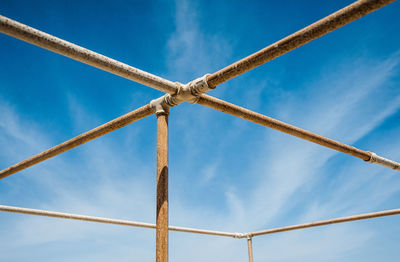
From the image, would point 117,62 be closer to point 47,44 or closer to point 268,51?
point 47,44

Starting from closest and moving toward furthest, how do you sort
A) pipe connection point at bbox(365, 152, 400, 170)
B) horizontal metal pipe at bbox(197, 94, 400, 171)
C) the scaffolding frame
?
the scaffolding frame, horizontal metal pipe at bbox(197, 94, 400, 171), pipe connection point at bbox(365, 152, 400, 170)

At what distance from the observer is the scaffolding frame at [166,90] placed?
8.77ft

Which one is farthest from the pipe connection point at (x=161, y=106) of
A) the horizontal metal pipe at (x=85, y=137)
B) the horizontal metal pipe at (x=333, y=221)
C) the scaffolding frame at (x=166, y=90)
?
the horizontal metal pipe at (x=333, y=221)

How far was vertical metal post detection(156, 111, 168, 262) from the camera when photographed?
3156mm

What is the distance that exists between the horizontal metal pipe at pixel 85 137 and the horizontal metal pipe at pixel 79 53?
0.60m

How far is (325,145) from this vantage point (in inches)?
192

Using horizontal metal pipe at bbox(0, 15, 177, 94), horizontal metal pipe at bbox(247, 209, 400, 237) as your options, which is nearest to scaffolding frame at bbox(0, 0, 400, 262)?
horizontal metal pipe at bbox(0, 15, 177, 94)

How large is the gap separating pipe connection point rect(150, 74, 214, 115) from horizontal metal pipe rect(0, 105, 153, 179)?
182mm

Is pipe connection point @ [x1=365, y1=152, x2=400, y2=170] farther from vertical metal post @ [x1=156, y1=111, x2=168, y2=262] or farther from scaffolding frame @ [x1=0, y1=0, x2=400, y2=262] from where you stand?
vertical metal post @ [x1=156, y1=111, x2=168, y2=262]

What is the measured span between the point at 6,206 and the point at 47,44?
480 centimetres

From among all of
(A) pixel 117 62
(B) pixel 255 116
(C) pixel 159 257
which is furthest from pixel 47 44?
A: (B) pixel 255 116

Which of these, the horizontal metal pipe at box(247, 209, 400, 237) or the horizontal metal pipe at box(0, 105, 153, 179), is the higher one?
the horizontal metal pipe at box(0, 105, 153, 179)

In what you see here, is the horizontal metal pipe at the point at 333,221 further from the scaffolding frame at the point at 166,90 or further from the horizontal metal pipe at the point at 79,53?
the horizontal metal pipe at the point at 79,53

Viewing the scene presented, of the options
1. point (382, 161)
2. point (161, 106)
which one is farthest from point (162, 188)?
point (382, 161)
